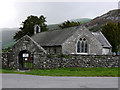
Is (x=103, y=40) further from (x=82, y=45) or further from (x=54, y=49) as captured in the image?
(x=54, y=49)

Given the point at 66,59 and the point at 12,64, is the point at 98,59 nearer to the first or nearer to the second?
the point at 66,59

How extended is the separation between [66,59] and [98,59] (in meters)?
4.01

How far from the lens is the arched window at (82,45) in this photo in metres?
39.1

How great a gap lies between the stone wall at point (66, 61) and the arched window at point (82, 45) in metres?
11.3

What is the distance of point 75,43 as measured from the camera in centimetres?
3834

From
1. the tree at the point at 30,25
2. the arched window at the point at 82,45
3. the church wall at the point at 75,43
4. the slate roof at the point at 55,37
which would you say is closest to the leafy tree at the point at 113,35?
the tree at the point at 30,25

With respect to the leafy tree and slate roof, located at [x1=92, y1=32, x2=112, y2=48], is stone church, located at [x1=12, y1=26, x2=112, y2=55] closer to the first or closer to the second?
slate roof, located at [x1=92, y1=32, x2=112, y2=48]

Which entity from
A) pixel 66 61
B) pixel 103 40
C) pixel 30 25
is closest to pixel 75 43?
pixel 66 61

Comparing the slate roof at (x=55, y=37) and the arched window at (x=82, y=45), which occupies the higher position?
the slate roof at (x=55, y=37)

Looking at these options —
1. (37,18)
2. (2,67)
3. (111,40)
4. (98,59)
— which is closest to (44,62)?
(2,67)

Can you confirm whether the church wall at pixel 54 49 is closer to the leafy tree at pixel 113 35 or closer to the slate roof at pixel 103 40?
the slate roof at pixel 103 40

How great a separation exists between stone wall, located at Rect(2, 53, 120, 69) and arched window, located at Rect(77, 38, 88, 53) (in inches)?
444

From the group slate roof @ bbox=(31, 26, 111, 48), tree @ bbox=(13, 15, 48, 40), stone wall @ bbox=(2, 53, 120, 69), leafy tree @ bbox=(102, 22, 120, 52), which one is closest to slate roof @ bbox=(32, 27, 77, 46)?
slate roof @ bbox=(31, 26, 111, 48)

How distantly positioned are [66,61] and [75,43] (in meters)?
12.2
